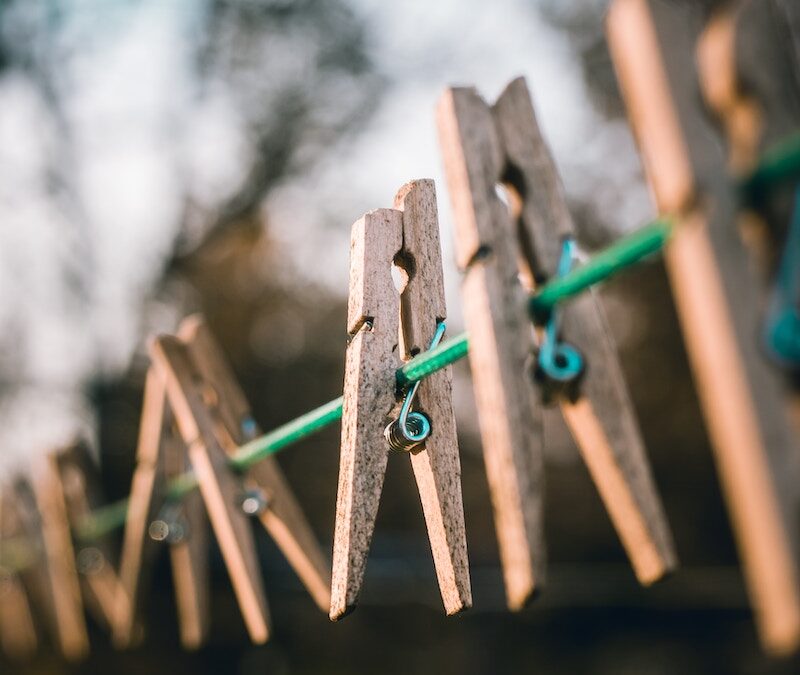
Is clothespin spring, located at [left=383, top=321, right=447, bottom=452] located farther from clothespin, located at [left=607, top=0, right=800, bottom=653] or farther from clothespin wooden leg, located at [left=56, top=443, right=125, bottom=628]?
clothespin wooden leg, located at [left=56, top=443, right=125, bottom=628]

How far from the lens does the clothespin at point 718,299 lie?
1.65 feet

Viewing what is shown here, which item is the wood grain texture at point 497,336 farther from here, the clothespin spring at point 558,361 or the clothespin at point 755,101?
the clothespin at point 755,101

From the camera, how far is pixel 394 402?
1056mm

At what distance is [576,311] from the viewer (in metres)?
0.95

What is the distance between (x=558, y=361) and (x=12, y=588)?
2.69 m

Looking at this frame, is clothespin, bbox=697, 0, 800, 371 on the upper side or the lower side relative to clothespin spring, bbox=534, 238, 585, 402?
upper

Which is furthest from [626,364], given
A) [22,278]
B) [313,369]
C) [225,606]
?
[22,278]

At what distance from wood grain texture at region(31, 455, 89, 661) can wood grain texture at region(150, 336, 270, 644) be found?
881 millimetres

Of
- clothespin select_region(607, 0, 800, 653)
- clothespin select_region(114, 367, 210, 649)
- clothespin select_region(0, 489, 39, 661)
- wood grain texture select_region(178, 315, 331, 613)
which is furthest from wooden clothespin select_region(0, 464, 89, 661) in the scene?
clothespin select_region(607, 0, 800, 653)

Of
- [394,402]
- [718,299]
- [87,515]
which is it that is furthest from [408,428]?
[87,515]

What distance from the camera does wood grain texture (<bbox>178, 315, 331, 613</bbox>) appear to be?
1.44 meters

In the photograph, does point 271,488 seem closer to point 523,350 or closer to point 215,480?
point 215,480

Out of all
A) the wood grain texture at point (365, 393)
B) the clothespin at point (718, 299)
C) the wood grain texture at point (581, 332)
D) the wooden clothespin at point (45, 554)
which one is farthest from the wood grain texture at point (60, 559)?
the clothespin at point (718, 299)

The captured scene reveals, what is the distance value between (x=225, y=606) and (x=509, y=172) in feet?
20.4
